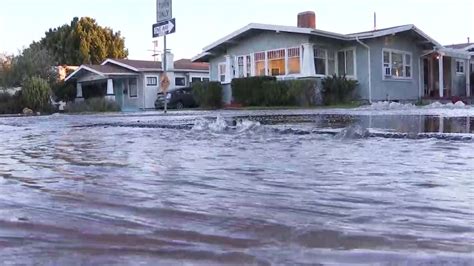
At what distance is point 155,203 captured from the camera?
4066 mm

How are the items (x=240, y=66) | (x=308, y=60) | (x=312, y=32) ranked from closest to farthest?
(x=312, y=32) → (x=308, y=60) → (x=240, y=66)

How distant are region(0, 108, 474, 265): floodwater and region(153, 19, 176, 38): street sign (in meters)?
13.0

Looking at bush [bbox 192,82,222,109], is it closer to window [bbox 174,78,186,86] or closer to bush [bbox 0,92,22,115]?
bush [bbox 0,92,22,115]

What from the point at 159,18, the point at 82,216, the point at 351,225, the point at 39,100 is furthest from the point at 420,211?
the point at 39,100

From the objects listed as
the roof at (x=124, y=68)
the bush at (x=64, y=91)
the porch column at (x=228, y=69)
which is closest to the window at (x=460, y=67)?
the porch column at (x=228, y=69)

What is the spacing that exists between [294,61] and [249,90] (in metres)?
2.84

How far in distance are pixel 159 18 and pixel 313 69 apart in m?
8.85

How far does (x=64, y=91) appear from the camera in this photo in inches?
1606

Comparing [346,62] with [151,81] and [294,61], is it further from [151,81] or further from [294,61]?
[151,81]

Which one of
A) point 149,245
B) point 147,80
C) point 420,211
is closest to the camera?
point 149,245

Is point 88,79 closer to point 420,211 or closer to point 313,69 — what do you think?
point 313,69

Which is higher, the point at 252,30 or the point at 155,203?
the point at 252,30

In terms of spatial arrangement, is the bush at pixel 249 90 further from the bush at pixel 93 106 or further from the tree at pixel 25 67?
the tree at pixel 25 67

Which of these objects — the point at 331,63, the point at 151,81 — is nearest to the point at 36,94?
the point at 151,81
